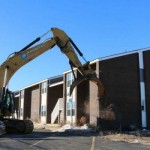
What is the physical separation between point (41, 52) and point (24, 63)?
57.6 inches

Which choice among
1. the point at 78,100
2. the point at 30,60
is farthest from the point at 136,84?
the point at 30,60

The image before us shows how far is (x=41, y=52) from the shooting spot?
26578mm

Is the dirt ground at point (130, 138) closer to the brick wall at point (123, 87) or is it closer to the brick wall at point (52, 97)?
the brick wall at point (123, 87)

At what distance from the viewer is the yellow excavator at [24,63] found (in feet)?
84.0

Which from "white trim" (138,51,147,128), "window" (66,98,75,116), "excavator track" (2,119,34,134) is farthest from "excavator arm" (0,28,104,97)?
"window" (66,98,75,116)

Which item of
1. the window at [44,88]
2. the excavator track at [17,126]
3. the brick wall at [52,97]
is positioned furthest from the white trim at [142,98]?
the window at [44,88]

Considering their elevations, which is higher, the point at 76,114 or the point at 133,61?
the point at 133,61

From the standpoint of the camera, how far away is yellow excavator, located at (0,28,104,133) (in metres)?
25.6

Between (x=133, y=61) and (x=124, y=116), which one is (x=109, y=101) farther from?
(x=133, y=61)

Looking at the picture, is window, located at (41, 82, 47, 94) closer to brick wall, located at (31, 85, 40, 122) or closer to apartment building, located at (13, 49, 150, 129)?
brick wall, located at (31, 85, 40, 122)

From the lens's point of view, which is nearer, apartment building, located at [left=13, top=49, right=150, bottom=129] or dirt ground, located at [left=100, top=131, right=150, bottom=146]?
dirt ground, located at [left=100, top=131, right=150, bottom=146]

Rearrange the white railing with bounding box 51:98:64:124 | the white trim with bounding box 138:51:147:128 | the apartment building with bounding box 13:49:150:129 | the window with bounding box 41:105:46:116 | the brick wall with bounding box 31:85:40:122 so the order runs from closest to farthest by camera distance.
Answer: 1. the apartment building with bounding box 13:49:150:129
2. the white trim with bounding box 138:51:147:128
3. the white railing with bounding box 51:98:64:124
4. the window with bounding box 41:105:46:116
5. the brick wall with bounding box 31:85:40:122

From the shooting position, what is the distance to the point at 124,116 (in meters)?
35.4

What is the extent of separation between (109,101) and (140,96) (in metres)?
3.52
